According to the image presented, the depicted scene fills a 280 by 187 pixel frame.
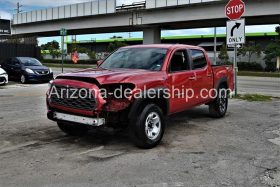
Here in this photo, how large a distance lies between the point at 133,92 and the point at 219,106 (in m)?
4.00

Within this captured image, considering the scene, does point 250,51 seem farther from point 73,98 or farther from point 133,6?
point 73,98

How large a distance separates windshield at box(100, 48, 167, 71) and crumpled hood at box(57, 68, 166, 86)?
33 cm

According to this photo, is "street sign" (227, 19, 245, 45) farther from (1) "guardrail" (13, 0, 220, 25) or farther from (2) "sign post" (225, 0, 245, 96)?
(1) "guardrail" (13, 0, 220, 25)

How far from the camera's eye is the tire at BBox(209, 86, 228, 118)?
9.47m

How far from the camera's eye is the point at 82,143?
22.7 feet

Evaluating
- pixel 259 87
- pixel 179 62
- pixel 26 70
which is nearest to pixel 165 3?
pixel 259 87

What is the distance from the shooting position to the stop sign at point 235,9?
13.7 meters

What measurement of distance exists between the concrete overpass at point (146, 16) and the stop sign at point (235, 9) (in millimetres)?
20281

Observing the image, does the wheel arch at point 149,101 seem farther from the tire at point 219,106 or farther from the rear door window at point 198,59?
the tire at point 219,106

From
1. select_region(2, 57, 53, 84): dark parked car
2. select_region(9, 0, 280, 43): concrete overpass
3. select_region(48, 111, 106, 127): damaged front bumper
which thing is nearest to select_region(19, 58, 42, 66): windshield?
select_region(2, 57, 53, 84): dark parked car

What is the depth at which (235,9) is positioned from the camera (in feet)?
45.8

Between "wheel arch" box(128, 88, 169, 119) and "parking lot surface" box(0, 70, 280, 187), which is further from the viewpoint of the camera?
"wheel arch" box(128, 88, 169, 119)

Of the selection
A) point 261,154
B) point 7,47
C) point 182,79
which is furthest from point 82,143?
point 7,47

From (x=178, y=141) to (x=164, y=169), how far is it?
69.5 inches
